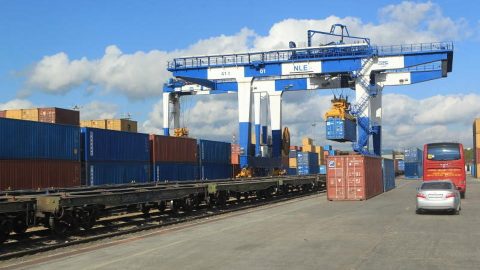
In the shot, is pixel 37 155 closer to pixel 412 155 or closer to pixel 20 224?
pixel 20 224

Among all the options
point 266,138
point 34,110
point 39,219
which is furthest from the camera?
point 266,138

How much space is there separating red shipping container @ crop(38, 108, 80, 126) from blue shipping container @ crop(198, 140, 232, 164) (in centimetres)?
808

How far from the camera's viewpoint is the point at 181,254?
11477 mm

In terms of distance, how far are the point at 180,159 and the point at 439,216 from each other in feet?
47.4

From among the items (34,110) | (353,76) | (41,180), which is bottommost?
(41,180)

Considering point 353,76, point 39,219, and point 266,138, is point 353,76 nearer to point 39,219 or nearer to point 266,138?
point 266,138

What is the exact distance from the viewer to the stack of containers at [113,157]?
21.6m

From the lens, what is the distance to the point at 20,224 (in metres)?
14.4

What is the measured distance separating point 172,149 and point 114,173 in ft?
18.2

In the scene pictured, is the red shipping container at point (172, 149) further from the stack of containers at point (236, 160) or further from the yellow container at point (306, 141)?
the yellow container at point (306, 141)

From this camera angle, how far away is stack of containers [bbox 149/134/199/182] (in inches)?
1057

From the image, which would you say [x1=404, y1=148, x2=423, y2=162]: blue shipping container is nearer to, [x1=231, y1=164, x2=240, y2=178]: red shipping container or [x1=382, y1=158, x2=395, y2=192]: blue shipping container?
[x1=382, y1=158, x2=395, y2=192]: blue shipping container

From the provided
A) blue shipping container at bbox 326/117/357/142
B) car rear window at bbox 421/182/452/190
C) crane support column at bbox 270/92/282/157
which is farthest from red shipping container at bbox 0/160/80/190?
crane support column at bbox 270/92/282/157

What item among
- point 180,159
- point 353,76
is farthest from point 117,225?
point 353,76
